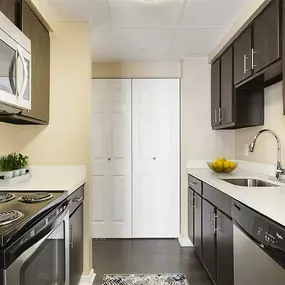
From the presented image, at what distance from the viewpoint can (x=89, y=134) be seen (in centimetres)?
308

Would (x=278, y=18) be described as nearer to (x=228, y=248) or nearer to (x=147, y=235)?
(x=228, y=248)

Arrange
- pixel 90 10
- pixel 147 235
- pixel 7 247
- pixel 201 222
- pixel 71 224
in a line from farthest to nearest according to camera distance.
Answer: pixel 147 235, pixel 201 222, pixel 90 10, pixel 71 224, pixel 7 247

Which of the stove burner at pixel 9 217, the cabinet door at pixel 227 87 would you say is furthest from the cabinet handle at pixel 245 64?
the stove burner at pixel 9 217

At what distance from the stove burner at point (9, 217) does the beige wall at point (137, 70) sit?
10.3ft

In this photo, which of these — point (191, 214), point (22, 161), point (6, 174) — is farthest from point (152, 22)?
point (191, 214)

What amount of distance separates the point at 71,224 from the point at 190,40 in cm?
220

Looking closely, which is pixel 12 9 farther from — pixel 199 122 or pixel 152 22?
pixel 199 122

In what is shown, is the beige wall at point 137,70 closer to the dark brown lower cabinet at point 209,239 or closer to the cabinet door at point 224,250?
Answer: the dark brown lower cabinet at point 209,239

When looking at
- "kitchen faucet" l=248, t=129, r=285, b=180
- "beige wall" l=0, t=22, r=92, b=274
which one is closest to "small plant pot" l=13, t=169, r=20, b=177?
"beige wall" l=0, t=22, r=92, b=274

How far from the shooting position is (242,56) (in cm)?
290

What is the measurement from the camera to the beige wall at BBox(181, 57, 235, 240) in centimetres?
416

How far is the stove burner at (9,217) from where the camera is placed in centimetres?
134

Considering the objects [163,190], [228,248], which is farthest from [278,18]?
[163,190]

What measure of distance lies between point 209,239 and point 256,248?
4.33ft
